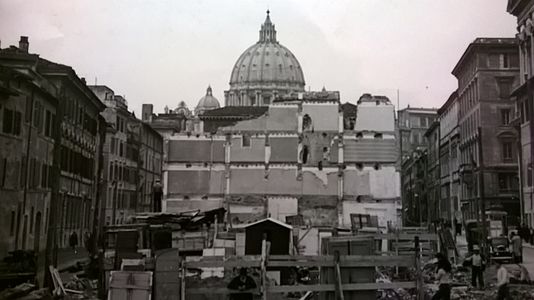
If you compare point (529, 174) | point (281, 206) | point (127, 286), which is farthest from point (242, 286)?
point (281, 206)

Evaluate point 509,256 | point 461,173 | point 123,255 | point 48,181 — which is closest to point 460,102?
point 461,173

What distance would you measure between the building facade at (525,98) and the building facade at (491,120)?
85.8 inches

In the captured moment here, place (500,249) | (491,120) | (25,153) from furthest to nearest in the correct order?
1. (491,120)
2. (500,249)
3. (25,153)

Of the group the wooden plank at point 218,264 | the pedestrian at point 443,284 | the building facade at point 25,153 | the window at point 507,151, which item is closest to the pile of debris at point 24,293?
the wooden plank at point 218,264

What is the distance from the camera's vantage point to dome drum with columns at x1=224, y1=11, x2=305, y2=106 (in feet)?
371

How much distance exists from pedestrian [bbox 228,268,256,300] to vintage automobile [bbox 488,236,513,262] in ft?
39.2

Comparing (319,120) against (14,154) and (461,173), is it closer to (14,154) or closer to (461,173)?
(461,173)

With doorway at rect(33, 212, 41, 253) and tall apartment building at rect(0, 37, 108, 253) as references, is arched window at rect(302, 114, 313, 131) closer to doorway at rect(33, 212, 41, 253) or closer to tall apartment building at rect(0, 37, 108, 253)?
tall apartment building at rect(0, 37, 108, 253)

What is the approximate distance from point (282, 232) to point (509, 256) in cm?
817

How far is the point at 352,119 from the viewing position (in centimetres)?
4700

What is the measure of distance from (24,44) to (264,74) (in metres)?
97.0

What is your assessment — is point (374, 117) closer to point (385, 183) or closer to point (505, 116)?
point (385, 183)

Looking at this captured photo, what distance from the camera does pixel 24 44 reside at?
2122 centimetres

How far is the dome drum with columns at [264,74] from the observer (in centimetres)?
11294
